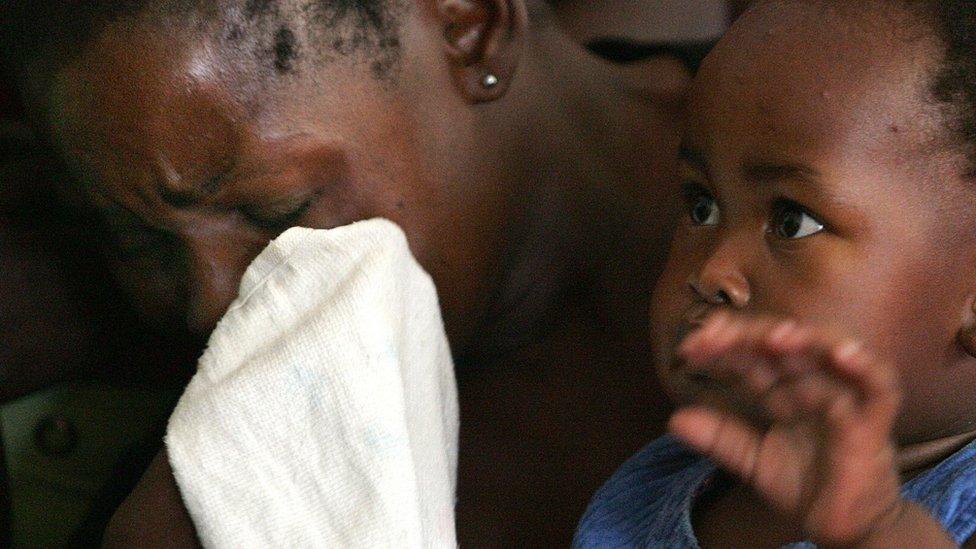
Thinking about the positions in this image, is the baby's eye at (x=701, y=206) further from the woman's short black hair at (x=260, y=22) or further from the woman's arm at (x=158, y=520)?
the woman's arm at (x=158, y=520)

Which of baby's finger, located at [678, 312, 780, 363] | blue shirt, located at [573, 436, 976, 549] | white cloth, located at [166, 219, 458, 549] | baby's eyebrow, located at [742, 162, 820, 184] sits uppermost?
baby's eyebrow, located at [742, 162, 820, 184]

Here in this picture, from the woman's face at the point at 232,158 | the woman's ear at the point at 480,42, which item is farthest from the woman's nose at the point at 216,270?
the woman's ear at the point at 480,42

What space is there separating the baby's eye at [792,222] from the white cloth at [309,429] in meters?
0.30

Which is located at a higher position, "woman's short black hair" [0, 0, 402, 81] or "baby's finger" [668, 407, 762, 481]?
"woman's short black hair" [0, 0, 402, 81]

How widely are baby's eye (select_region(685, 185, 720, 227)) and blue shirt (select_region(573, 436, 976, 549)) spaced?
0.23 metres

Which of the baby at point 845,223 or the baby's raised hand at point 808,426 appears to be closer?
the baby's raised hand at point 808,426

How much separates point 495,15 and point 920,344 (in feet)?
1.64

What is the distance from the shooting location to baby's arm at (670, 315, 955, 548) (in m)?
0.59

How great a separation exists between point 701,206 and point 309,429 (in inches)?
13.7

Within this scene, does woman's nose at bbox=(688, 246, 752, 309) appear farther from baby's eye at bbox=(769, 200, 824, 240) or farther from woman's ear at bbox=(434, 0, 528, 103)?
woman's ear at bbox=(434, 0, 528, 103)

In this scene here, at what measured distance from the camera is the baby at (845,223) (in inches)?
29.1

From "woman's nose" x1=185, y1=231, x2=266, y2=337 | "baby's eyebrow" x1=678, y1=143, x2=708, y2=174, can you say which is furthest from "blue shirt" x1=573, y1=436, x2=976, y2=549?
"woman's nose" x1=185, y1=231, x2=266, y2=337

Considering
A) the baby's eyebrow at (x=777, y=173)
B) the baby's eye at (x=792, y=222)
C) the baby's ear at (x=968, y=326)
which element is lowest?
the baby's ear at (x=968, y=326)

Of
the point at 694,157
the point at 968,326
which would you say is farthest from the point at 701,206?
the point at 968,326
